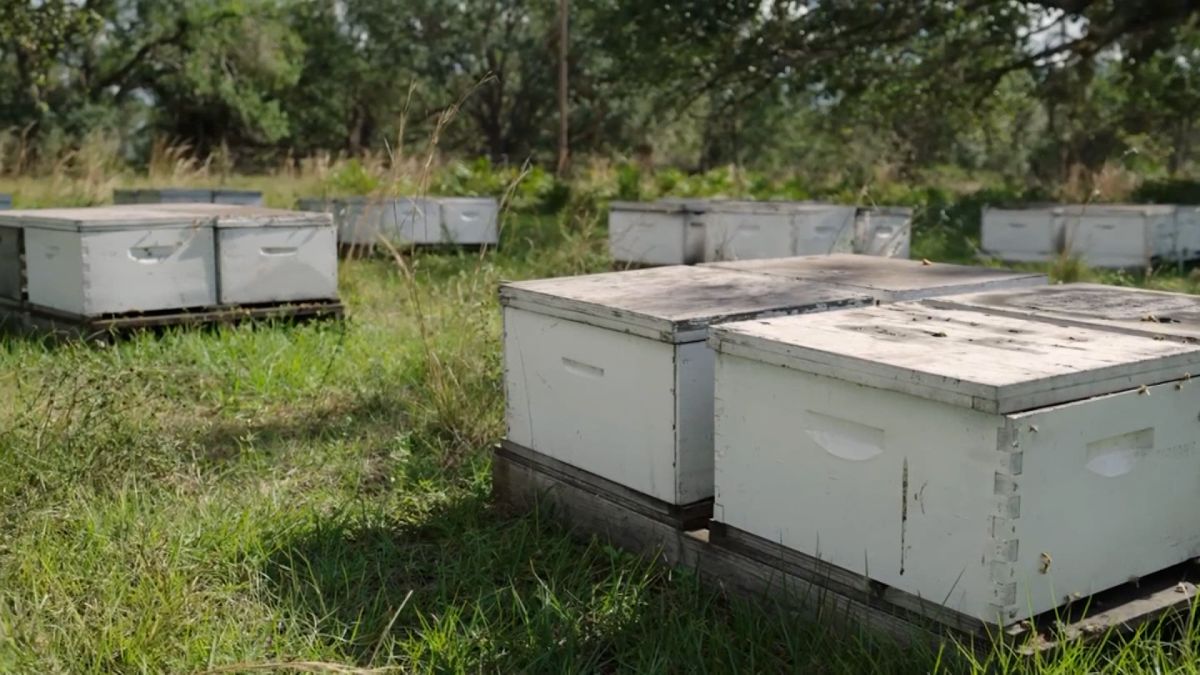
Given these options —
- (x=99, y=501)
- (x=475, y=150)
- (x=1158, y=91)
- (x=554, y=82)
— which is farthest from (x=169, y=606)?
(x=475, y=150)

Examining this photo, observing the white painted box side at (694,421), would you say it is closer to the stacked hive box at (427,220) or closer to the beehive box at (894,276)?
the beehive box at (894,276)

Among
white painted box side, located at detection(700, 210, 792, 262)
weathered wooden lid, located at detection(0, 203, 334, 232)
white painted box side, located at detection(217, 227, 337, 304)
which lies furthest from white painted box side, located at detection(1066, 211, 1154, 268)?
weathered wooden lid, located at detection(0, 203, 334, 232)

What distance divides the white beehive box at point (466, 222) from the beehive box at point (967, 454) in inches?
245

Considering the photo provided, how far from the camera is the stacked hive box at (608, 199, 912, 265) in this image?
6.48m

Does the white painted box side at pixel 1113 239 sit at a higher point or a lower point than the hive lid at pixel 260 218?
lower

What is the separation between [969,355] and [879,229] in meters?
5.10

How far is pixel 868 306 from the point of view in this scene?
2.63 metres

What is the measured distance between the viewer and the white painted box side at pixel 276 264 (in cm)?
480

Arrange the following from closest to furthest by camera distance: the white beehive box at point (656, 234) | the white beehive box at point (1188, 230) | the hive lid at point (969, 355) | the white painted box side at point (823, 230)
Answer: the hive lid at point (969, 355)
the white painted box side at point (823, 230)
the white beehive box at point (656, 234)
the white beehive box at point (1188, 230)

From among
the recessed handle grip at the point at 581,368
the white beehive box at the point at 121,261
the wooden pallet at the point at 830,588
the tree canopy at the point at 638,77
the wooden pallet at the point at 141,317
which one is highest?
the tree canopy at the point at 638,77

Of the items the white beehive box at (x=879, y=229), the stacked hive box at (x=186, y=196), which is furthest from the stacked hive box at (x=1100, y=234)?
the stacked hive box at (x=186, y=196)

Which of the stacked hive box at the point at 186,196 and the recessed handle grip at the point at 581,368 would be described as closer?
the recessed handle grip at the point at 581,368

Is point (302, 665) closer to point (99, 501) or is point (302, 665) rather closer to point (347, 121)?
point (99, 501)

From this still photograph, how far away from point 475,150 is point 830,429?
27813 millimetres
